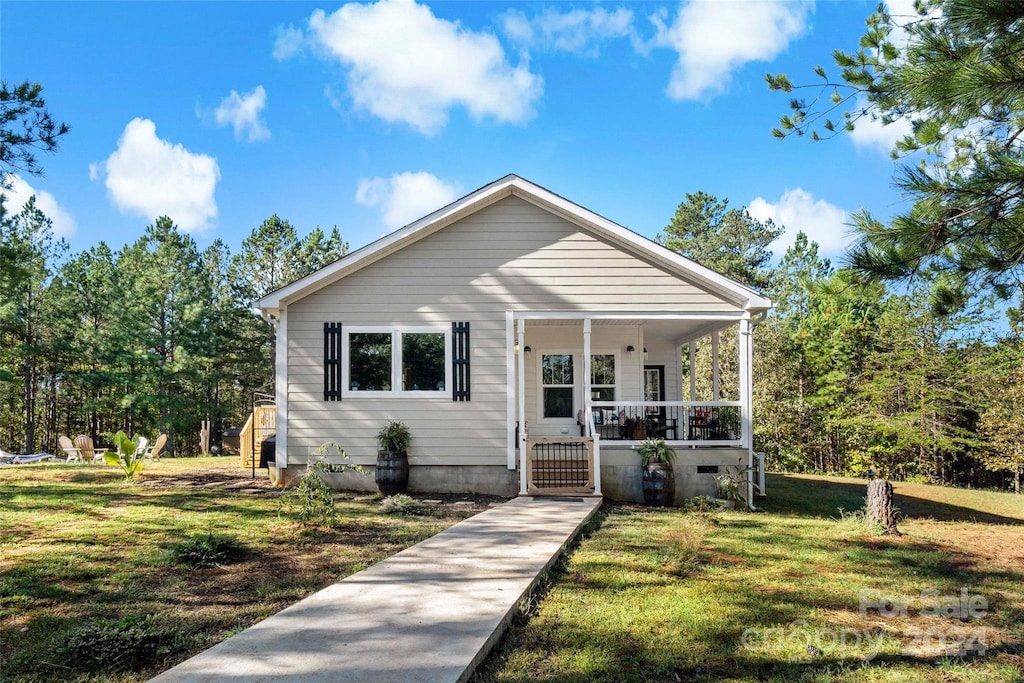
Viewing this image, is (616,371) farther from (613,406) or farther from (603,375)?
(613,406)

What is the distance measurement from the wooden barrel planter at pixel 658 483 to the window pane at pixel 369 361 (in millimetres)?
4471

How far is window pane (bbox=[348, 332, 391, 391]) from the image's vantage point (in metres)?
10.6

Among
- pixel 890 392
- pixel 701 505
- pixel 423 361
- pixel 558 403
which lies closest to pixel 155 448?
pixel 423 361

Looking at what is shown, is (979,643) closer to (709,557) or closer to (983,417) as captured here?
(709,557)

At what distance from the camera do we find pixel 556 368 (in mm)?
12898

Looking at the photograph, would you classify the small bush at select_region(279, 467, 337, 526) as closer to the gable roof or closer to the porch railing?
the gable roof

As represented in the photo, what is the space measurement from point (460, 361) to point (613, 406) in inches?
123

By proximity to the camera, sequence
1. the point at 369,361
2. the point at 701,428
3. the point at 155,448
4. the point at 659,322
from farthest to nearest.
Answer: the point at 155,448
the point at 659,322
the point at 701,428
the point at 369,361

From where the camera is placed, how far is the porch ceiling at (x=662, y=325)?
11.0 meters

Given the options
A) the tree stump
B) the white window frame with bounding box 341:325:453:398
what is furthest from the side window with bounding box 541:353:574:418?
the tree stump

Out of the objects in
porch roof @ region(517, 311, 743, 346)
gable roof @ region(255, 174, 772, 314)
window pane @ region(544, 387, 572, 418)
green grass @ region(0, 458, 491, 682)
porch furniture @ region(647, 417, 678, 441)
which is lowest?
green grass @ region(0, 458, 491, 682)

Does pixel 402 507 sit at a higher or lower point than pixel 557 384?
lower

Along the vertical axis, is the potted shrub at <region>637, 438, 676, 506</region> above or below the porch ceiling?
below

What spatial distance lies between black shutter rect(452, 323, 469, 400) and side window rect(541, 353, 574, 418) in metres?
2.72
